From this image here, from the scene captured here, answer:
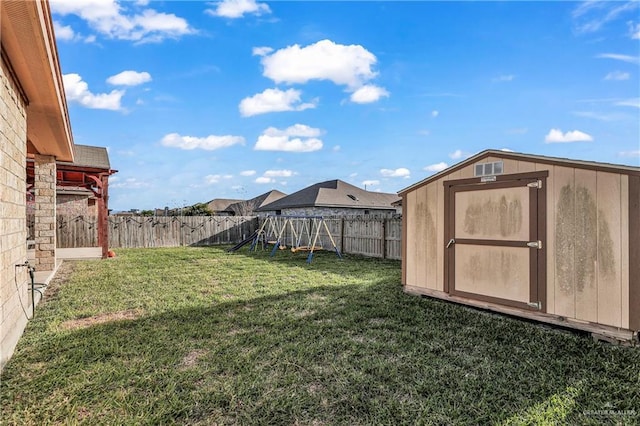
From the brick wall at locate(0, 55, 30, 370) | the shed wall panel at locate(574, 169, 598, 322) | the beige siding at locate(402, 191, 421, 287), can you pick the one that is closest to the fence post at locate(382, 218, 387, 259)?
the beige siding at locate(402, 191, 421, 287)

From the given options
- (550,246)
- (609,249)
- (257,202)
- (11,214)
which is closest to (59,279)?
(11,214)

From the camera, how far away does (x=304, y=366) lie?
2.98 m

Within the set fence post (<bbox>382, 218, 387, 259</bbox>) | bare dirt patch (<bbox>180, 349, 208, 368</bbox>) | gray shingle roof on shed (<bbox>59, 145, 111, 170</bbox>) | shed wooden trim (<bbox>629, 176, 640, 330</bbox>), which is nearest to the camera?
bare dirt patch (<bbox>180, 349, 208, 368</bbox>)

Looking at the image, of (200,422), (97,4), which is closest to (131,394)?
(200,422)

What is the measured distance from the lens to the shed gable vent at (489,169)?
15.1 ft

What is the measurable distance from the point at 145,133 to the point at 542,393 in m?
17.2

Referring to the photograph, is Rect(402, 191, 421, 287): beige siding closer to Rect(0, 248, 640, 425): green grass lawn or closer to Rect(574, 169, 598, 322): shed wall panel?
Rect(0, 248, 640, 425): green grass lawn

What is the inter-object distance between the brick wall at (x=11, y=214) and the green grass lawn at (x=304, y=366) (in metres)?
0.25

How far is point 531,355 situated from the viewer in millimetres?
3244

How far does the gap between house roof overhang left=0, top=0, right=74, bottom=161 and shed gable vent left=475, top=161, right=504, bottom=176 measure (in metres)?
4.92

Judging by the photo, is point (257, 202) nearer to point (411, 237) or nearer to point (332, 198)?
point (332, 198)

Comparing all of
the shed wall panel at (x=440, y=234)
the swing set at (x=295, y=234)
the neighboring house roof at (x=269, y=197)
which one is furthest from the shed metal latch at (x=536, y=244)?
the neighboring house roof at (x=269, y=197)

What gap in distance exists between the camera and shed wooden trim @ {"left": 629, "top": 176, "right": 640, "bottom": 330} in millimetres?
3393

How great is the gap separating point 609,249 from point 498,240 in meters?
1.17
